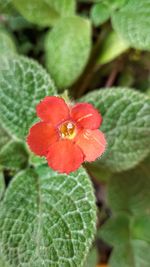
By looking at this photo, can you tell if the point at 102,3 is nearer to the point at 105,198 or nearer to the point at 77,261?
the point at 105,198

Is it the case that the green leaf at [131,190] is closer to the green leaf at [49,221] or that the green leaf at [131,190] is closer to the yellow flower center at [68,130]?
the green leaf at [49,221]

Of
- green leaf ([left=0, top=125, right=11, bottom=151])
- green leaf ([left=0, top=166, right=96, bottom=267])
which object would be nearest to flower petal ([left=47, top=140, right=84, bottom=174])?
green leaf ([left=0, top=166, right=96, bottom=267])

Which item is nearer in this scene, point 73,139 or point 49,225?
point 73,139

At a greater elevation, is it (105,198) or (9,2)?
(9,2)

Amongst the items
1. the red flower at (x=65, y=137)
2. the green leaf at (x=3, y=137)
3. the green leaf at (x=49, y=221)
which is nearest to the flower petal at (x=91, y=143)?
the red flower at (x=65, y=137)

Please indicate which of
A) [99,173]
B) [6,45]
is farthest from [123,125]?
[6,45]

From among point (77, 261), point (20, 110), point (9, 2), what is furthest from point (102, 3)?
point (77, 261)
